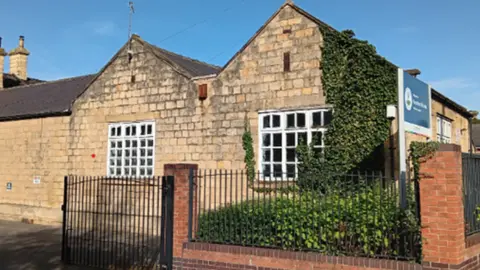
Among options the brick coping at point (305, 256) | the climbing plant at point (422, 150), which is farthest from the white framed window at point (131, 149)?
the climbing plant at point (422, 150)

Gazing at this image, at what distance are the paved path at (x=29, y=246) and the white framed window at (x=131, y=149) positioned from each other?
9.74 feet

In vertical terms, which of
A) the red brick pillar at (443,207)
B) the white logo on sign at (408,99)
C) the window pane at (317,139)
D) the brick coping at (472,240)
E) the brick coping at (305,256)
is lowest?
the brick coping at (305,256)

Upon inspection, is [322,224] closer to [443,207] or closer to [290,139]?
[443,207]

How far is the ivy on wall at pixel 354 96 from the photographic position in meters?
10.7

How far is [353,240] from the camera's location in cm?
721

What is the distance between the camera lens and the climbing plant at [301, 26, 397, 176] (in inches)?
420

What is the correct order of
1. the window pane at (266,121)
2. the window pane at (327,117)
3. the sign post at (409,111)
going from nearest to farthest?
the sign post at (409,111) → the window pane at (327,117) → the window pane at (266,121)

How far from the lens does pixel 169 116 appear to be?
568 inches

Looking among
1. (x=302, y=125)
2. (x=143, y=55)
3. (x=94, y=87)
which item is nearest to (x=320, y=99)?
→ (x=302, y=125)

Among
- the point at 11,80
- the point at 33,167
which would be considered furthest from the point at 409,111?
the point at 11,80

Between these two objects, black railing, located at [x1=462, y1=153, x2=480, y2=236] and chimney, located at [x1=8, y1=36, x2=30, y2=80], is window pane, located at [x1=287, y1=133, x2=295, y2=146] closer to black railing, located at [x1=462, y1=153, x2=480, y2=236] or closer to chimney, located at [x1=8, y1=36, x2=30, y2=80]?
black railing, located at [x1=462, y1=153, x2=480, y2=236]

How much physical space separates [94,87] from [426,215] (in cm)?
1326

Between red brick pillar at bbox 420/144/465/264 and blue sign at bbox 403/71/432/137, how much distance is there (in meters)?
1.14

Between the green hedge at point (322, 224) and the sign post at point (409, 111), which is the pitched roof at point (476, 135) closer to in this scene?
the sign post at point (409, 111)
